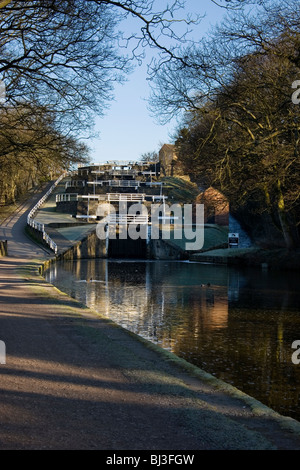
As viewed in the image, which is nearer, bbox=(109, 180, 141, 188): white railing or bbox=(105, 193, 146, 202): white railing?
bbox=(105, 193, 146, 202): white railing

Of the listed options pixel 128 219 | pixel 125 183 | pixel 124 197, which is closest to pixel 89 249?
pixel 128 219

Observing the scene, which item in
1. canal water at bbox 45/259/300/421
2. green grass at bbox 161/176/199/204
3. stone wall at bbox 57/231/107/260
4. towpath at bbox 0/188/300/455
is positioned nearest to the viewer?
towpath at bbox 0/188/300/455

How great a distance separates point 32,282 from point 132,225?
100 ft

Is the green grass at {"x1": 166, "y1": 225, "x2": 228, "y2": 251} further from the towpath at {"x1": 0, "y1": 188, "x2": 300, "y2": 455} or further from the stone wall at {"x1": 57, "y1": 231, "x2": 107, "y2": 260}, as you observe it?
the towpath at {"x1": 0, "y1": 188, "x2": 300, "y2": 455}

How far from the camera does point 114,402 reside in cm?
550

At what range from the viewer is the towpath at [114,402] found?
4516mm

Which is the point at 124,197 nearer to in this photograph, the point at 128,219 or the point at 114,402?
the point at 128,219

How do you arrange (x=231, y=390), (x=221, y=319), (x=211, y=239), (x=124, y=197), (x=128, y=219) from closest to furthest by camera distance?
1. (x=231, y=390)
2. (x=221, y=319)
3. (x=211, y=239)
4. (x=128, y=219)
5. (x=124, y=197)

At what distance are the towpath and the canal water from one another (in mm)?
1206

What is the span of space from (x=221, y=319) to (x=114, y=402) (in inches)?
345

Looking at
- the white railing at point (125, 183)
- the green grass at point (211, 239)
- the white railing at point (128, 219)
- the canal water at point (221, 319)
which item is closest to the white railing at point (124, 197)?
the white railing at point (128, 219)

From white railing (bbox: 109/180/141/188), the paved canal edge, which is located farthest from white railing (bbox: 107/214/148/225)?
the paved canal edge

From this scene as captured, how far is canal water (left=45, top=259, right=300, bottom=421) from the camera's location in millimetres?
8547

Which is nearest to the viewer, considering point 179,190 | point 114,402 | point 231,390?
point 114,402
